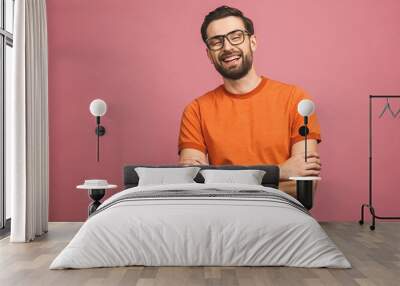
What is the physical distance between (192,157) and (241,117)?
2.43ft

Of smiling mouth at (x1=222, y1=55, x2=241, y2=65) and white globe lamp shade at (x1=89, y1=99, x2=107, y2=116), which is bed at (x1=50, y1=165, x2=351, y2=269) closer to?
white globe lamp shade at (x1=89, y1=99, x2=107, y2=116)

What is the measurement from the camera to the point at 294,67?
6.72 meters

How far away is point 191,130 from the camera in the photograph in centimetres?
673

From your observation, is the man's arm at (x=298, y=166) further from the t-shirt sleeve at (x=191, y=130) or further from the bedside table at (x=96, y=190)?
the bedside table at (x=96, y=190)

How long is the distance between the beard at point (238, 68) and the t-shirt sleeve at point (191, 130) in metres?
0.50

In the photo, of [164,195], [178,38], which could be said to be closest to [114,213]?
[164,195]

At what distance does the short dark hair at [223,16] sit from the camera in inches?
265

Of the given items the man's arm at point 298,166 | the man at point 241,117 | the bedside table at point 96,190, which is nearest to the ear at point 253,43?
the man at point 241,117

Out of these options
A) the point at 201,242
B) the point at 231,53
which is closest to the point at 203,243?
the point at 201,242

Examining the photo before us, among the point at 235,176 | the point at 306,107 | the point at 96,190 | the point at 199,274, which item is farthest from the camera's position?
the point at 306,107

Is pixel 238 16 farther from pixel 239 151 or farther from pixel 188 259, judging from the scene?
pixel 188 259

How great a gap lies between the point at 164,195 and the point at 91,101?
254cm

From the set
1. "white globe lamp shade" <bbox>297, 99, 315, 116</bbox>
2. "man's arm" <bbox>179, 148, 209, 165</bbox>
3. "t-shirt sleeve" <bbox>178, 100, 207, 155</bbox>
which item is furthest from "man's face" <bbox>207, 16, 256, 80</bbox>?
"man's arm" <bbox>179, 148, 209, 165</bbox>

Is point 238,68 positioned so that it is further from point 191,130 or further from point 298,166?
point 298,166
